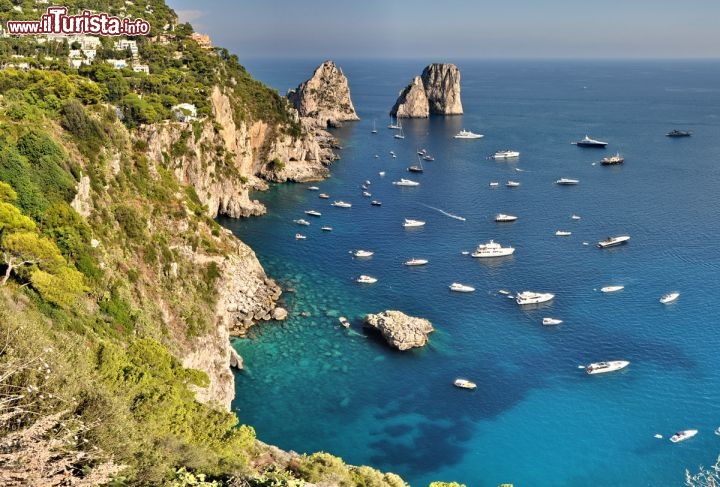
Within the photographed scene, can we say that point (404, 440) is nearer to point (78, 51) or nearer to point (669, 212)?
point (669, 212)

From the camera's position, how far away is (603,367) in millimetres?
48281

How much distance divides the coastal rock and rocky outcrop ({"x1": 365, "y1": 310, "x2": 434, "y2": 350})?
125 metres

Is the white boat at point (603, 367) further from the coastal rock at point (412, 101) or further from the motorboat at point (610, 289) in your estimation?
the coastal rock at point (412, 101)

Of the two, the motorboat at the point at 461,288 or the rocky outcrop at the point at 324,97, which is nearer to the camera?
the motorboat at the point at 461,288

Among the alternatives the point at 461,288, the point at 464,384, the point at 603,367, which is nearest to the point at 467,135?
the point at 461,288

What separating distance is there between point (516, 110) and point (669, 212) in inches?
4306

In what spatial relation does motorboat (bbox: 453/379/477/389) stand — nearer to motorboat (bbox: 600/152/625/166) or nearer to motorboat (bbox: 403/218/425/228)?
motorboat (bbox: 403/218/425/228)

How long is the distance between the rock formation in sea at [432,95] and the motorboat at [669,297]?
120 metres

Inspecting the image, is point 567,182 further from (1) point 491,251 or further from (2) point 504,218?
(1) point 491,251

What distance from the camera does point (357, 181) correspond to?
4117 inches

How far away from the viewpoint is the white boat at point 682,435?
133ft

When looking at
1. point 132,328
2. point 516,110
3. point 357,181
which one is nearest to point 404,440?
point 132,328

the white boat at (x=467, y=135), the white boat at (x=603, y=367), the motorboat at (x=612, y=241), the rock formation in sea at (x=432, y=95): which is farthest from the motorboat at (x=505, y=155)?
the white boat at (x=603, y=367)

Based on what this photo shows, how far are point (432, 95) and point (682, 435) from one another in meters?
149
